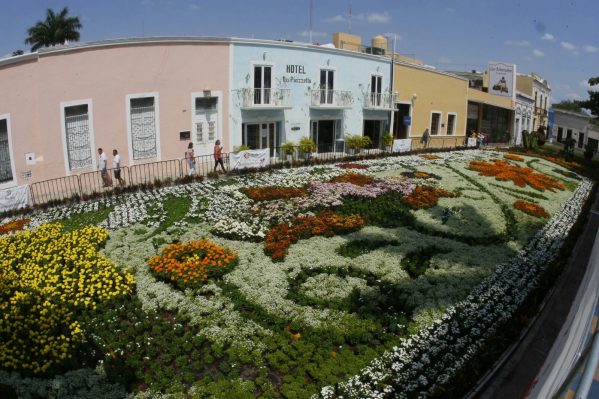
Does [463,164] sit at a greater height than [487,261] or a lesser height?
greater

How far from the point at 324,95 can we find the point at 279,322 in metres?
23.2

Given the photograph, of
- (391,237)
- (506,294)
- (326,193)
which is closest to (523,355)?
(506,294)

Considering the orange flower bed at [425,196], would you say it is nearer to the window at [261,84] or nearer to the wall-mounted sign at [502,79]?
the window at [261,84]

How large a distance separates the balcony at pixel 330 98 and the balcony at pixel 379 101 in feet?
6.20

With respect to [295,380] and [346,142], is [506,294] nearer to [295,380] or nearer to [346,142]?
[295,380]

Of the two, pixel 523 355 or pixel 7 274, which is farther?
pixel 7 274

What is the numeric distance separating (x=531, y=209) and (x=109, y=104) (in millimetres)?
20082

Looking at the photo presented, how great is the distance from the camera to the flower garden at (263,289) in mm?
7840

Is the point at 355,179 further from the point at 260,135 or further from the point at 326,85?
the point at 326,85

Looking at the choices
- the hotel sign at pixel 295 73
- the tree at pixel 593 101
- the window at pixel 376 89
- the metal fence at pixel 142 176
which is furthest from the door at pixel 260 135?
the tree at pixel 593 101

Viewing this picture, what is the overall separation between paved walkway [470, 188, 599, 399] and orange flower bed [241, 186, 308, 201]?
972cm

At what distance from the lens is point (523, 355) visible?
28.2 ft

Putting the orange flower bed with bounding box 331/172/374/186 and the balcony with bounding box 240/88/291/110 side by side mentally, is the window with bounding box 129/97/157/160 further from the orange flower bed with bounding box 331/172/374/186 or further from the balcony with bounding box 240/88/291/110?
the orange flower bed with bounding box 331/172/374/186

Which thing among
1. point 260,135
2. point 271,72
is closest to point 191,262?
point 260,135
